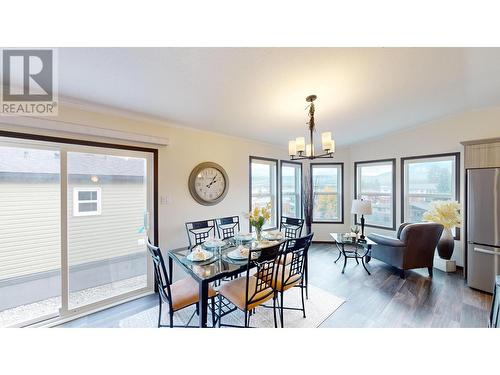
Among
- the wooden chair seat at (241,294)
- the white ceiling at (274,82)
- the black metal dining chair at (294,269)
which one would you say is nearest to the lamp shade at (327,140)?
the white ceiling at (274,82)

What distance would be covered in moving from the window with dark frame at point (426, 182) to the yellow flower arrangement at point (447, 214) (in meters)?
0.30

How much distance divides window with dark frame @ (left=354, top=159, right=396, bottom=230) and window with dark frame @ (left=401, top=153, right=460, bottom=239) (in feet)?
0.67

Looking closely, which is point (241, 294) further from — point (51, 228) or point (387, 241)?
point (387, 241)

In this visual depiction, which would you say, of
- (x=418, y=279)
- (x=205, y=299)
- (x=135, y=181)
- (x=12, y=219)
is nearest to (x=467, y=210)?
(x=418, y=279)

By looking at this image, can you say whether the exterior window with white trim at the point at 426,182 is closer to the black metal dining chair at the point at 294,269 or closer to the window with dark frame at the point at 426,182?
the window with dark frame at the point at 426,182

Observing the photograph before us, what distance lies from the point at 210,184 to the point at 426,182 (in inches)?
167

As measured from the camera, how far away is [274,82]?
72.1 inches

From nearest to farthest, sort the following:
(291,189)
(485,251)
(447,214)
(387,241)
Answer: (485,251), (387,241), (447,214), (291,189)

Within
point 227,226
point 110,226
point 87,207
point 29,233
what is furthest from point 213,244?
point 29,233

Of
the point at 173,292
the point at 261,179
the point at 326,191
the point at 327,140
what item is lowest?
the point at 173,292

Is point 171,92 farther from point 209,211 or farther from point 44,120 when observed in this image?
point 209,211

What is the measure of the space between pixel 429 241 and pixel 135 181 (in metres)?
4.39

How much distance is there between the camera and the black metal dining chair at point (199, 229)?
106 inches
